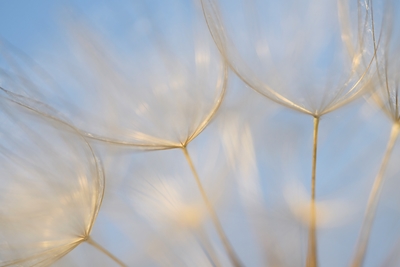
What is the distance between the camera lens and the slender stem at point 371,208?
4.32m

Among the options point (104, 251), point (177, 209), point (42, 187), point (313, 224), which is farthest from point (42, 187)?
point (313, 224)

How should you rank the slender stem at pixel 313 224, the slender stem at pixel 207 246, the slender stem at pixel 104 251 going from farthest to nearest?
1. the slender stem at pixel 207 246
2. the slender stem at pixel 104 251
3. the slender stem at pixel 313 224

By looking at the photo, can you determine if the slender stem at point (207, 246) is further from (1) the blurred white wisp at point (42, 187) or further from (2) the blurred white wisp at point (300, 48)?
(2) the blurred white wisp at point (300, 48)

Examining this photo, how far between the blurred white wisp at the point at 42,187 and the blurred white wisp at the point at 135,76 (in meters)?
0.18

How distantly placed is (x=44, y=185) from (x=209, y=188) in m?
1.29

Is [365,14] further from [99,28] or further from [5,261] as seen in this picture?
[5,261]

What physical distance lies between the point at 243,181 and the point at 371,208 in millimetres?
1035

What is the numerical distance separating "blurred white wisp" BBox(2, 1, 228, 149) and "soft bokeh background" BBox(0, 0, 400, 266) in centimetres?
3

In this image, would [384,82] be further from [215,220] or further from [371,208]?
[215,220]

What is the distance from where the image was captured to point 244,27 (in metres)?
4.48

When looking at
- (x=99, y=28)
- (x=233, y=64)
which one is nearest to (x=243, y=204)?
(x=233, y=64)

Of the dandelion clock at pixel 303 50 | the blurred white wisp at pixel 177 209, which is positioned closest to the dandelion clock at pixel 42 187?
the blurred white wisp at pixel 177 209

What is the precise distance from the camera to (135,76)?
4.50 metres

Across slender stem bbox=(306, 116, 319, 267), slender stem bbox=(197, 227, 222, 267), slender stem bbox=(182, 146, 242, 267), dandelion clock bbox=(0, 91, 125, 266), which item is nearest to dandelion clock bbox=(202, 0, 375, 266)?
slender stem bbox=(306, 116, 319, 267)
